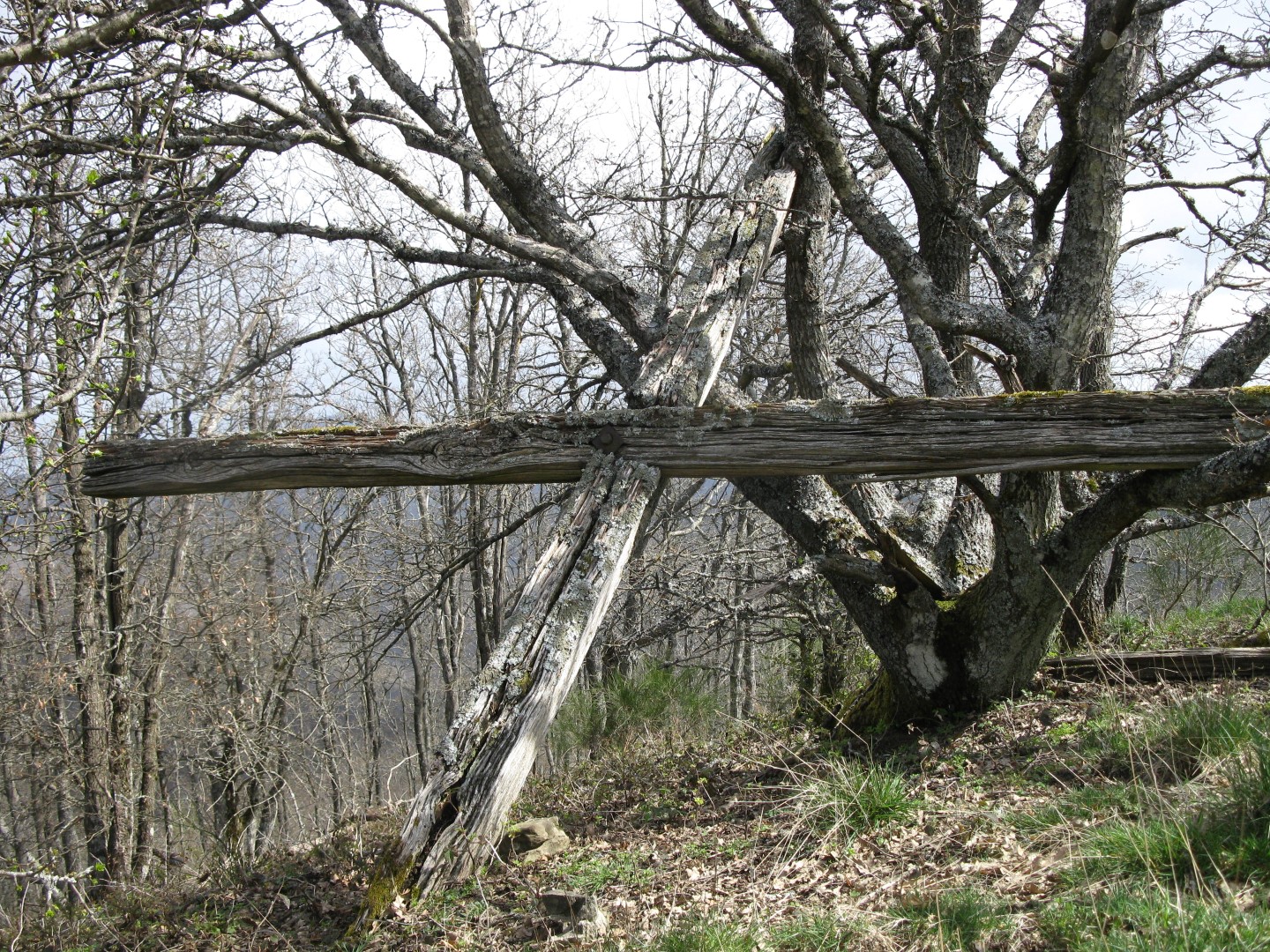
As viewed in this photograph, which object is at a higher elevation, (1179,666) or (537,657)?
(537,657)

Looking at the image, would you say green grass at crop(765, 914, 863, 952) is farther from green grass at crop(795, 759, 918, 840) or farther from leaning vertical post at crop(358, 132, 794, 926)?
leaning vertical post at crop(358, 132, 794, 926)

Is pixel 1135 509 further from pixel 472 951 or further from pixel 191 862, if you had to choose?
pixel 191 862

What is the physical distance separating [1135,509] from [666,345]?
8.12ft

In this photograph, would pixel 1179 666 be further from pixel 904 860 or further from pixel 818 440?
pixel 818 440

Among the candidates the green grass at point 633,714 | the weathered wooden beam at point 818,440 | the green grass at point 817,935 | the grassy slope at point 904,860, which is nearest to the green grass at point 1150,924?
the grassy slope at point 904,860

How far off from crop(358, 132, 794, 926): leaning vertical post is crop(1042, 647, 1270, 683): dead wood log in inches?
118

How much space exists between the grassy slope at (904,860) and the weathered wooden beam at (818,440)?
1.18 m

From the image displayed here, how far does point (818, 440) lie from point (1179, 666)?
9.78ft

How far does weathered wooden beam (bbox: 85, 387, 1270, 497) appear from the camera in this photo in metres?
3.62

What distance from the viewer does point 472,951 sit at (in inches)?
113

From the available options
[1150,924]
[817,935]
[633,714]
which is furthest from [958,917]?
[633,714]

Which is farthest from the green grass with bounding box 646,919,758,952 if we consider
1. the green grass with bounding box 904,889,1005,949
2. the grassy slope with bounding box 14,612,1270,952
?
the green grass with bounding box 904,889,1005,949

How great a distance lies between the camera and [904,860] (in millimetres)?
3264

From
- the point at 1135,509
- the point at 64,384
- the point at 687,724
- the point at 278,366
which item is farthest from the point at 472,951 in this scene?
the point at 278,366
